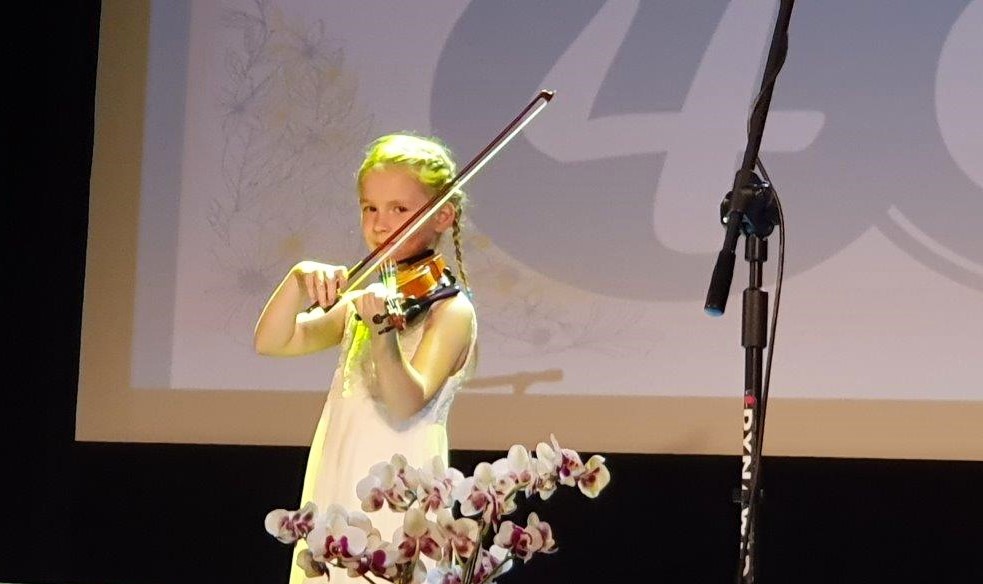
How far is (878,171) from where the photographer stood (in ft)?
8.41

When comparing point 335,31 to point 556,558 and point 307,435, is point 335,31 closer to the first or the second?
point 307,435

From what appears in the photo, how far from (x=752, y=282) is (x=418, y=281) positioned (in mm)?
562

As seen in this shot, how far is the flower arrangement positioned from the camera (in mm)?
1068

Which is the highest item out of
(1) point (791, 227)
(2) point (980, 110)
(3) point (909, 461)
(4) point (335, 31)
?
(4) point (335, 31)

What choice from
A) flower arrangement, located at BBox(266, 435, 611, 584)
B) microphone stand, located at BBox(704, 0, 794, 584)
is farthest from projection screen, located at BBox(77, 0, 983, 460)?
flower arrangement, located at BBox(266, 435, 611, 584)

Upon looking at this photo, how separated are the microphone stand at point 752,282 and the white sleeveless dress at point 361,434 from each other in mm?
569

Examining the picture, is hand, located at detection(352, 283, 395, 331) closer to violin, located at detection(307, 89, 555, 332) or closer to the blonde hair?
violin, located at detection(307, 89, 555, 332)

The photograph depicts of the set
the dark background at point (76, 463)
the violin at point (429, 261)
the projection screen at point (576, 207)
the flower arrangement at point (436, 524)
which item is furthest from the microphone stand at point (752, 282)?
the dark background at point (76, 463)

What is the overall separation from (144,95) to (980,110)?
177cm

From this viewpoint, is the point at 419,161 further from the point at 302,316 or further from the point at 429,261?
the point at 302,316

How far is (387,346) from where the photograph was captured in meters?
1.71

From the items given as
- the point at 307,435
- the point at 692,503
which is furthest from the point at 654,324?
the point at 307,435

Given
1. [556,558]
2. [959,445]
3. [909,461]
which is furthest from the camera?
[556,558]

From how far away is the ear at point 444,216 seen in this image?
75.9 inches
